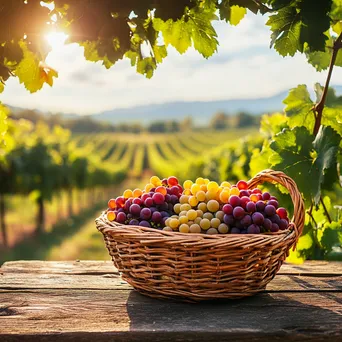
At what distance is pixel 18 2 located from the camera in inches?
75.9

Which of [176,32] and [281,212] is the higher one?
[176,32]

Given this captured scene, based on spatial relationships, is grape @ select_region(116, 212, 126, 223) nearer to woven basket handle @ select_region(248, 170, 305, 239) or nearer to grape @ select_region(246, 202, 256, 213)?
grape @ select_region(246, 202, 256, 213)

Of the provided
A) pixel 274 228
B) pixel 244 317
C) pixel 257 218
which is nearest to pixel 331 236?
pixel 274 228

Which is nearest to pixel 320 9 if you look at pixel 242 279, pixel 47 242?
pixel 242 279

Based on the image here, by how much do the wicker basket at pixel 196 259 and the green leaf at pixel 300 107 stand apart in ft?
3.00

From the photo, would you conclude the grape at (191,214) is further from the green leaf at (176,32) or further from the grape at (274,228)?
the green leaf at (176,32)

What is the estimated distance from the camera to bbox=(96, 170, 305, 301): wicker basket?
5.87 ft

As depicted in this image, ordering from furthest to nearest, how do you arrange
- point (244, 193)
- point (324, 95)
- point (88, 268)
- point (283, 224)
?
point (324, 95) → point (88, 268) → point (244, 193) → point (283, 224)

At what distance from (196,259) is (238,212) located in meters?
0.23

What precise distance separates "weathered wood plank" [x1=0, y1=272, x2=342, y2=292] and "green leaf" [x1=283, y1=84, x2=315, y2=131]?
87 cm

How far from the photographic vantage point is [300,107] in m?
2.83

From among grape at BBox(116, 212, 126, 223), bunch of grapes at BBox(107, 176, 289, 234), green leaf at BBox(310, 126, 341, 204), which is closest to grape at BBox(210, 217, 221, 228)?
bunch of grapes at BBox(107, 176, 289, 234)

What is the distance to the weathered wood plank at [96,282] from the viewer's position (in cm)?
218

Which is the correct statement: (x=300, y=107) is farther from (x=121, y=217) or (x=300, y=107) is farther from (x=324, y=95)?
(x=121, y=217)
